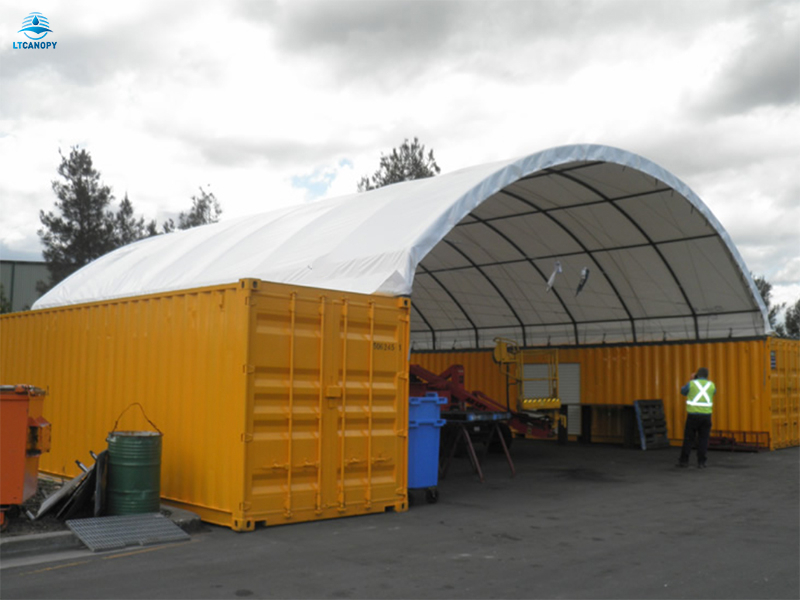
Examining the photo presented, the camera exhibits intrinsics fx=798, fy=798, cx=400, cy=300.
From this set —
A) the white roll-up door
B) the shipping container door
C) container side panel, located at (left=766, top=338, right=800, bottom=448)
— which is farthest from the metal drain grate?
container side panel, located at (left=766, top=338, right=800, bottom=448)

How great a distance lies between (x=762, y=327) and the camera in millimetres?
17859

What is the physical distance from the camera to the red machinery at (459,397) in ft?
46.8

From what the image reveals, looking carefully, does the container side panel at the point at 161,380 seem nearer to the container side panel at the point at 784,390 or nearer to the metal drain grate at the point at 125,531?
the metal drain grate at the point at 125,531

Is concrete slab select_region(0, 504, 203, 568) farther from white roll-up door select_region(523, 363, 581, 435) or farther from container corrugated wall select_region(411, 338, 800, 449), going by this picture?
container corrugated wall select_region(411, 338, 800, 449)

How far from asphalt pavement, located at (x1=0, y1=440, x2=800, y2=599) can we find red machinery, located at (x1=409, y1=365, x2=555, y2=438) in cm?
268

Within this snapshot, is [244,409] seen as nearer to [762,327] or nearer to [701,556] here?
[701,556]

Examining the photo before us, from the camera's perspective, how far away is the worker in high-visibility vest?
1471cm

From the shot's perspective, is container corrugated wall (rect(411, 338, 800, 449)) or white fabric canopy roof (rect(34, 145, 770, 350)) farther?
container corrugated wall (rect(411, 338, 800, 449))

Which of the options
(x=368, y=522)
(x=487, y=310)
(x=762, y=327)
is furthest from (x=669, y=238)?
(x=368, y=522)

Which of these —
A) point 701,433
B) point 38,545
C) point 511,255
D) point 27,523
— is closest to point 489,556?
point 38,545

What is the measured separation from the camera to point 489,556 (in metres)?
7.52

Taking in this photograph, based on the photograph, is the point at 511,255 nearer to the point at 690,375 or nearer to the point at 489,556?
the point at 690,375

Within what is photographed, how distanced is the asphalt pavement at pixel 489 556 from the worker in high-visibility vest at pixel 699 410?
9.82 feet

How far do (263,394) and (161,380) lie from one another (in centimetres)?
173
